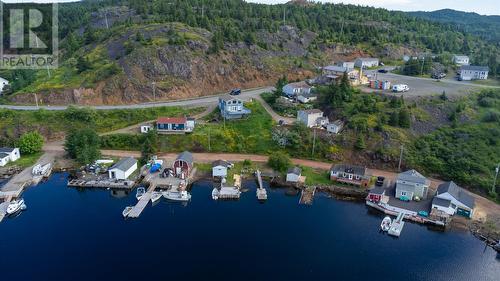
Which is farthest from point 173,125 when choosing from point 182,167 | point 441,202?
point 441,202

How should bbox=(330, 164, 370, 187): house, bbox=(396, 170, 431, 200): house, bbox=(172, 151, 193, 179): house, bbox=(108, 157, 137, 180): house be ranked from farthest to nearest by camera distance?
1. bbox=(172, 151, 193, 179): house
2. bbox=(108, 157, 137, 180): house
3. bbox=(330, 164, 370, 187): house
4. bbox=(396, 170, 431, 200): house

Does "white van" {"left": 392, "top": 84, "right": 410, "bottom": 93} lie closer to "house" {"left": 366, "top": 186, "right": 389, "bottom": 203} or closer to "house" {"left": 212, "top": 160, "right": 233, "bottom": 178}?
"house" {"left": 366, "top": 186, "right": 389, "bottom": 203}

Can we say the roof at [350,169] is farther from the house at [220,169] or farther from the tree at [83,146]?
the tree at [83,146]

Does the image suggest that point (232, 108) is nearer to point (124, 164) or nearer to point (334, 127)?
point (334, 127)

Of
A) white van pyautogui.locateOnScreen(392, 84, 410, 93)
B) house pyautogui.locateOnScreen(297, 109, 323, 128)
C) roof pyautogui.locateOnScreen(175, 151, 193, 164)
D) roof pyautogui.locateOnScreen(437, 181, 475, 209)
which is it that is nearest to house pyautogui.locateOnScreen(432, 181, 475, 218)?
roof pyautogui.locateOnScreen(437, 181, 475, 209)

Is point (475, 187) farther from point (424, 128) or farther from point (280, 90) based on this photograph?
point (280, 90)

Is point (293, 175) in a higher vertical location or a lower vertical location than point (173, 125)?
lower

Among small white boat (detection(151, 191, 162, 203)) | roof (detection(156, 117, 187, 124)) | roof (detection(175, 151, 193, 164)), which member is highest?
roof (detection(156, 117, 187, 124))
